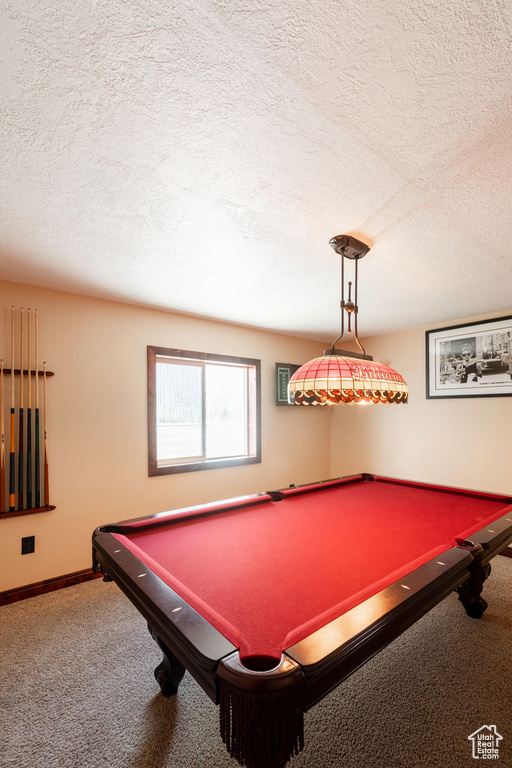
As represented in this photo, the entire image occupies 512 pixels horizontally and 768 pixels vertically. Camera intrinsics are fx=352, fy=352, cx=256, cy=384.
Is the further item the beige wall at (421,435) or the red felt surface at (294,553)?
the beige wall at (421,435)

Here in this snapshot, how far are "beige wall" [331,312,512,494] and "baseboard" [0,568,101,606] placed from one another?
325cm

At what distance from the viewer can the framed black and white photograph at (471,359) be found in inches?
136

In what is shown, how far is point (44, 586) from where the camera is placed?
2.64m

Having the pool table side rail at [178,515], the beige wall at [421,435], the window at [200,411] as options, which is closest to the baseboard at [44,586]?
the window at [200,411]

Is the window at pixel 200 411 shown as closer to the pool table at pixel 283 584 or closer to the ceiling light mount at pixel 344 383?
the pool table at pixel 283 584

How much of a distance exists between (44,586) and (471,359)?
14.2ft

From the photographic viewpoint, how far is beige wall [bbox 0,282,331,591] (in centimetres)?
267

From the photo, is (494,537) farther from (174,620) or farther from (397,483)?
(174,620)

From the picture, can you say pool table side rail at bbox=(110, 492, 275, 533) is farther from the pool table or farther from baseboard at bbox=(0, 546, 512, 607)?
baseboard at bbox=(0, 546, 512, 607)

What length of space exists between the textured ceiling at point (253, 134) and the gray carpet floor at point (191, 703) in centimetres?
230

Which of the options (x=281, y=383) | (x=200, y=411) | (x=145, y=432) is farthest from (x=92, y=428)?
(x=281, y=383)

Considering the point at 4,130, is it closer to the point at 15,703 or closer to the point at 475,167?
the point at 475,167

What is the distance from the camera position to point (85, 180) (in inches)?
57.2

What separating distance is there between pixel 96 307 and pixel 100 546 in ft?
6.85
